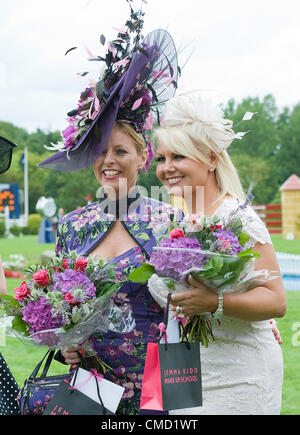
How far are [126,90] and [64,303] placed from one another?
1140mm

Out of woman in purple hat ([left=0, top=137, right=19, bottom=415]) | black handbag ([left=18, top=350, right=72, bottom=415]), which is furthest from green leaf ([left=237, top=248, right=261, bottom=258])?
Answer: woman in purple hat ([left=0, top=137, right=19, bottom=415])

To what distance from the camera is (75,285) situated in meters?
2.31

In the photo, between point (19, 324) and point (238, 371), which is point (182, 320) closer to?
point (238, 371)

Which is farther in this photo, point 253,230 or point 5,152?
point 5,152

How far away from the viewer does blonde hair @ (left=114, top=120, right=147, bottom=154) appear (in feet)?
9.70

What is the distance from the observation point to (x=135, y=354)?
2.74 metres

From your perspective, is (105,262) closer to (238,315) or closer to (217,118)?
(238,315)

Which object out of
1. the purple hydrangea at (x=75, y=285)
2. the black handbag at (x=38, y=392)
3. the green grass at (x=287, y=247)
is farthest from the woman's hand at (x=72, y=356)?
the green grass at (x=287, y=247)

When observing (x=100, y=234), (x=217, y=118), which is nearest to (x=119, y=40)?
(x=217, y=118)

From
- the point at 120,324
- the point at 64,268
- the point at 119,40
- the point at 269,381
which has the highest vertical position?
the point at 119,40

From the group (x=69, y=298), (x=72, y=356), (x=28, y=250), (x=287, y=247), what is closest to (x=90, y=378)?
(x=72, y=356)

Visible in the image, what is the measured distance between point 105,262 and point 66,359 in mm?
465

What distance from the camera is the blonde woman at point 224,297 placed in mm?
2354

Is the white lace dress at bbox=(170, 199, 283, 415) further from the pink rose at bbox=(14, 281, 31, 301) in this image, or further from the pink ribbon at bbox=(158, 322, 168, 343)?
the pink rose at bbox=(14, 281, 31, 301)
